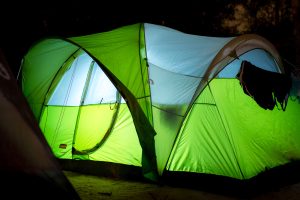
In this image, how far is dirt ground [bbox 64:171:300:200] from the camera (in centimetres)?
423

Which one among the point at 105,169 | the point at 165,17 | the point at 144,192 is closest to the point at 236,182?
the point at 144,192

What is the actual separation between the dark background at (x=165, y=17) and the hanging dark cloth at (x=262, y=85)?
13.6 meters

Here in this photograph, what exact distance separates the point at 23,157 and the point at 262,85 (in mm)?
3031

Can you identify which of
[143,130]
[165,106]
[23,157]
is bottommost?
[143,130]

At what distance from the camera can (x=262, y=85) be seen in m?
4.18

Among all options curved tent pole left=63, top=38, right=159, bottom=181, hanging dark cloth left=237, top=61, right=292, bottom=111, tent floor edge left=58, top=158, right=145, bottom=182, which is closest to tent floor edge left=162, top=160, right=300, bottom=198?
curved tent pole left=63, top=38, right=159, bottom=181

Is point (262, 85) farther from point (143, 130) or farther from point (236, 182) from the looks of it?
point (143, 130)

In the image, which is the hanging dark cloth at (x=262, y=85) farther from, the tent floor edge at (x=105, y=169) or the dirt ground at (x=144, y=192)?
the tent floor edge at (x=105, y=169)

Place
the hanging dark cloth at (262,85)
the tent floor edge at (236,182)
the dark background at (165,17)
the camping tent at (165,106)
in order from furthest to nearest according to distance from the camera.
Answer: the dark background at (165,17) → the camping tent at (165,106) → the tent floor edge at (236,182) → the hanging dark cloth at (262,85)

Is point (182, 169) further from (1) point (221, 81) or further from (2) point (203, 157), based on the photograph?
(1) point (221, 81)

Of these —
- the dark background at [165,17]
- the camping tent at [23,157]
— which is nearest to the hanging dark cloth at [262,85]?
the camping tent at [23,157]

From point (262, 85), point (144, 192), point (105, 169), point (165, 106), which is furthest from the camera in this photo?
point (105, 169)

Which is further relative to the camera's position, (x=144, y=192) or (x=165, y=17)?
(x=165, y=17)

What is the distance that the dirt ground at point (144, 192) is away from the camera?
423cm
